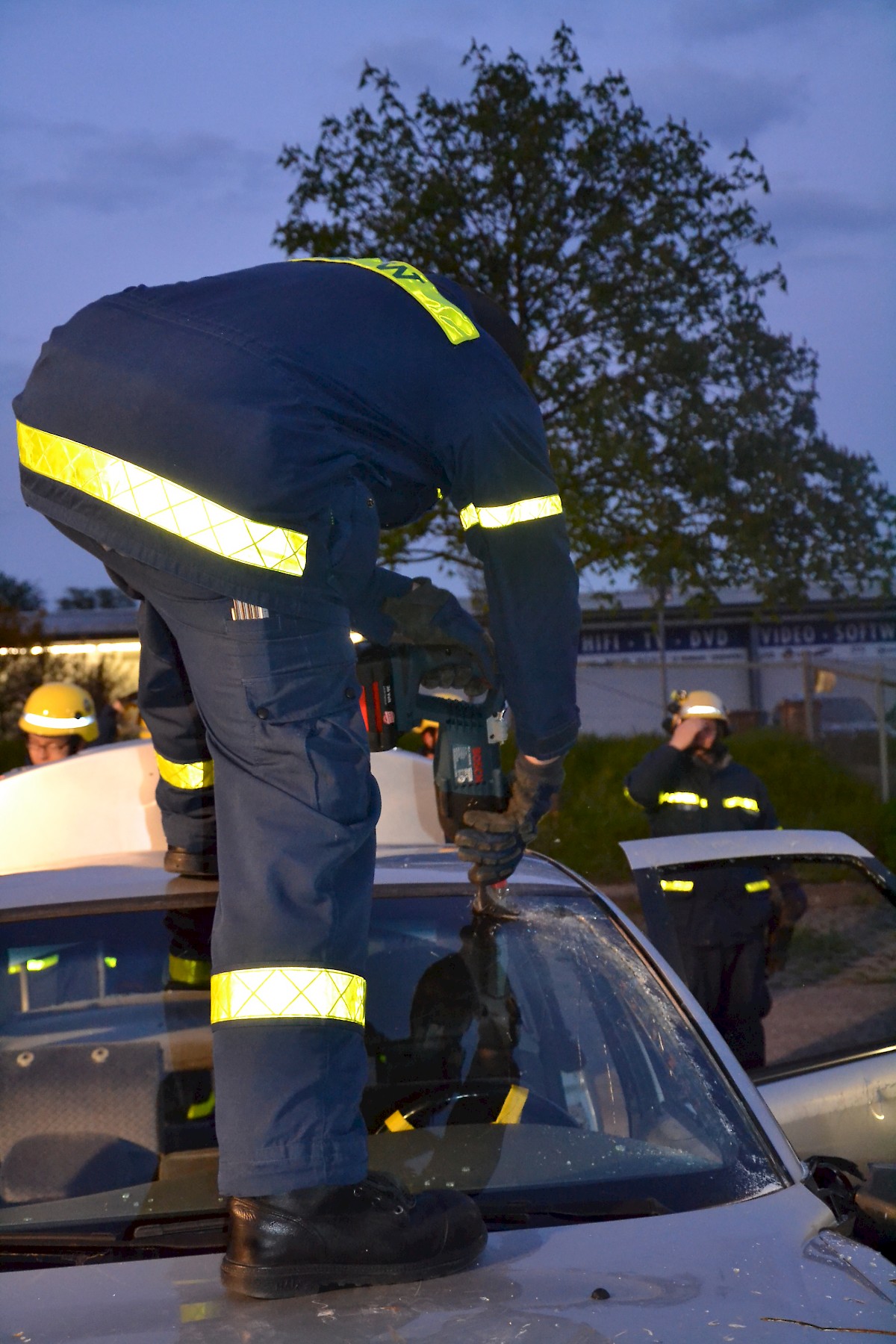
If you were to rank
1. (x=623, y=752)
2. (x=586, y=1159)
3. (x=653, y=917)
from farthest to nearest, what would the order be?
1. (x=623, y=752)
2. (x=653, y=917)
3. (x=586, y=1159)

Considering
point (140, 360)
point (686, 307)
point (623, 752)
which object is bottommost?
point (623, 752)

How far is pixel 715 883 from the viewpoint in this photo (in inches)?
226

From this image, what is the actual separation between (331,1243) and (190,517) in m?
0.97

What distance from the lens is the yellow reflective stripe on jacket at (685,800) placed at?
6273mm

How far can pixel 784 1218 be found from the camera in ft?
6.64

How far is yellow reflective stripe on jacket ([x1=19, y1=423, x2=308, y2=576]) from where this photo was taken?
1949 mm

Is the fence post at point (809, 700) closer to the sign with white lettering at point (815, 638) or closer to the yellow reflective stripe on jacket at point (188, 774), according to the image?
the yellow reflective stripe on jacket at point (188, 774)

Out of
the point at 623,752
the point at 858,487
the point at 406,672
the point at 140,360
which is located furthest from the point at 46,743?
the point at 623,752

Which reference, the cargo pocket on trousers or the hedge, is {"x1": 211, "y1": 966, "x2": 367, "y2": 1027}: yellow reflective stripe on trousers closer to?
the cargo pocket on trousers

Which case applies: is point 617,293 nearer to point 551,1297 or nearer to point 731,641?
point 551,1297

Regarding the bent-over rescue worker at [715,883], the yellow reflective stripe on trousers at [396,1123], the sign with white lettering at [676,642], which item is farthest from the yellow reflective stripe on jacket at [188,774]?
the sign with white lettering at [676,642]

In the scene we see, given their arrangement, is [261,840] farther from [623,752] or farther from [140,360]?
[623,752]

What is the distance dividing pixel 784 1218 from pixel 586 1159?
414 millimetres

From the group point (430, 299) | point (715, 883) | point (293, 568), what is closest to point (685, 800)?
point (715, 883)
